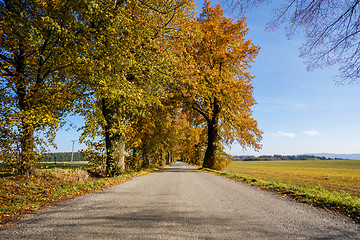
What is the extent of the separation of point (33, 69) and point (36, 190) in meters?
5.00

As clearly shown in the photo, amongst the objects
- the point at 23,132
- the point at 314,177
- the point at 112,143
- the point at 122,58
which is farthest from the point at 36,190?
the point at 314,177

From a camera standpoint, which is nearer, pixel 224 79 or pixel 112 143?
pixel 112 143

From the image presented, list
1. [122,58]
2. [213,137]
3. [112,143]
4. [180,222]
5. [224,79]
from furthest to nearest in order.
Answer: [213,137] → [224,79] → [112,143] → [122,58] → [180,222]

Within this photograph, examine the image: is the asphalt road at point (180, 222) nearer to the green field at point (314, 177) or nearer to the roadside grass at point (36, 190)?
the roadside grass at point (36, 190)

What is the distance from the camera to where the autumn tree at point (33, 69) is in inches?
249

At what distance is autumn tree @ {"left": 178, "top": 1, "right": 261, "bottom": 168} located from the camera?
16250mm

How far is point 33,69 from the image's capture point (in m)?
7.96

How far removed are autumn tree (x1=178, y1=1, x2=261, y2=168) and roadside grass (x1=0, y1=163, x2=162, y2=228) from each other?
10088mm

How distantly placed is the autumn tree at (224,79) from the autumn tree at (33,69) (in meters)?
9.38

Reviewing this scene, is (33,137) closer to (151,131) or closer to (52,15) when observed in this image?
(52,15)

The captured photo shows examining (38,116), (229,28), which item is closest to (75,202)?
(38,116)

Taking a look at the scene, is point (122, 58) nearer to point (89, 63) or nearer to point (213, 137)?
point (89, 63)

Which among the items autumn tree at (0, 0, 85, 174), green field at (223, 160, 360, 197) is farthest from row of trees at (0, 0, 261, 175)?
green field at (223, 160, 360, 197)

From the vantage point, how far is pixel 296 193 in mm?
6191
